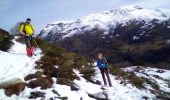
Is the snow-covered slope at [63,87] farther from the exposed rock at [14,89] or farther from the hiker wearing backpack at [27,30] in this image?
the hiker wearing backpack at [27,30]

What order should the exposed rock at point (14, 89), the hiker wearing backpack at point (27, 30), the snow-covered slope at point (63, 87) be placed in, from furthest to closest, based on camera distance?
the hiker wearing backpack at point (27, 30) < the snow-covered slope at point (63, 87) < the exposed rock at point (14, 89)

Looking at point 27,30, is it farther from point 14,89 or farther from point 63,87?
point 14,89

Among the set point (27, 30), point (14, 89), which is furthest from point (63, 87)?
point (27, 30)

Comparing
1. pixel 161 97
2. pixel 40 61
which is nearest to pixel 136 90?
pixel 161 97

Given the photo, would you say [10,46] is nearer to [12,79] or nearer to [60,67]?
[60,67]

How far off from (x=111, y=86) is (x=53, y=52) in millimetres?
6937

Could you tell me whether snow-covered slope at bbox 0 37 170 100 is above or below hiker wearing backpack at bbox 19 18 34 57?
below

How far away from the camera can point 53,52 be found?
27344mm

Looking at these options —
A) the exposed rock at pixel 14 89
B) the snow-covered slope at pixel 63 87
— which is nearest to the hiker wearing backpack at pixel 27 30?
the snow-covered slope at pixel 63 87

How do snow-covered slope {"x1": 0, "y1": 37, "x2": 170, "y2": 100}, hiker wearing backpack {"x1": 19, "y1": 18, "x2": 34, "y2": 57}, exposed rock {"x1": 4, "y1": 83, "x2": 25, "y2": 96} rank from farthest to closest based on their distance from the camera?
hiker wearing backpack {"x1": 19, "y1": 18, "x2": 34, "y2": 57} → snow-covered slope {"x1": 0, "y1": 37, "x2": 170, "y2": 100} → exposed rock {"x1": 4, "y1": 83, "x2": 25, "y2": 96}

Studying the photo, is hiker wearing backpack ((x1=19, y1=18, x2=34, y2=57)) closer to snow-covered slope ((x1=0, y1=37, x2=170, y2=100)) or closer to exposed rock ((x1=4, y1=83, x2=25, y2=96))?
snow-covered slope ((x1=0, y1=37, x2=170, y2=100))

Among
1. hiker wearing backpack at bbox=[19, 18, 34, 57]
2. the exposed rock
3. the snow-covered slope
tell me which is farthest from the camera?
hiker wearing backpack at bbox=[19, 18, 34, 57]

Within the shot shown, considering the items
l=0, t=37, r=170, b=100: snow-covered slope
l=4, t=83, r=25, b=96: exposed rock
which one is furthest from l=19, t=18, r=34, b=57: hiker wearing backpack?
l=4, t=83, r=25, b=96: exposed rock

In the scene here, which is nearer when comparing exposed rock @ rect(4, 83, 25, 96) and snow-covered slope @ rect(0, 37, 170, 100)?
exposed rock @ rect(4, 83, 25, 96)
